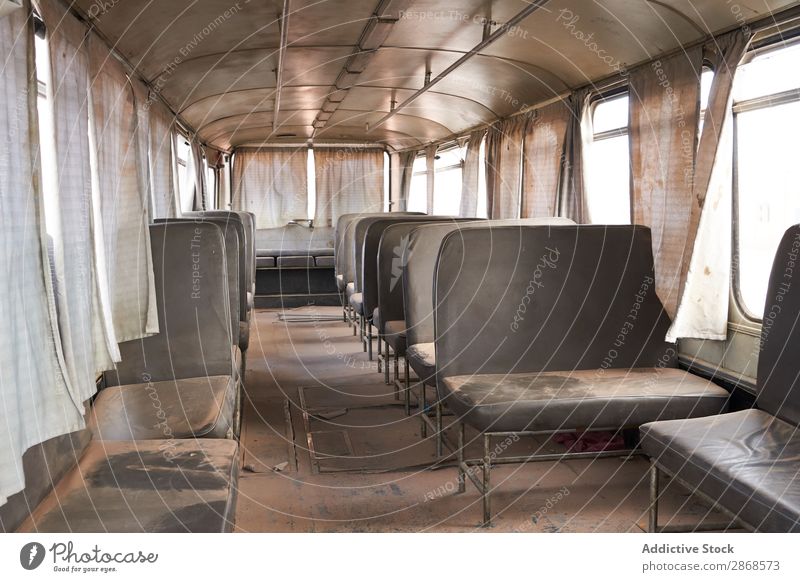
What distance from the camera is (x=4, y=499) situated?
2.11 meters

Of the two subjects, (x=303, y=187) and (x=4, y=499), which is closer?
(x=4, y=499)

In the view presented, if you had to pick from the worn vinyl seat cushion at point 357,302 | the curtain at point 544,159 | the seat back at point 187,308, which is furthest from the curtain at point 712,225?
the worn vinyl seat cushion at point 357,302

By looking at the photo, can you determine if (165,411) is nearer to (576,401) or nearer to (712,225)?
(576,401)

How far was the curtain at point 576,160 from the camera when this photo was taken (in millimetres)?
6023

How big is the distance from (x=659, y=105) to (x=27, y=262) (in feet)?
12.6

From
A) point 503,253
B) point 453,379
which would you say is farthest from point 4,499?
point 503,253

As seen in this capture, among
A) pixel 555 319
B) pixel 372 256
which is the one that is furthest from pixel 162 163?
pixel 555 319

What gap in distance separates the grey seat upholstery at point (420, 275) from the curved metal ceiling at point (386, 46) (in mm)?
1323

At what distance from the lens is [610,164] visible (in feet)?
19.2

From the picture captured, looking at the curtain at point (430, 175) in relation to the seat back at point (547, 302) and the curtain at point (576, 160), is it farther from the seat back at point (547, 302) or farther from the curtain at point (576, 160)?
the seat back at point (547, 302)

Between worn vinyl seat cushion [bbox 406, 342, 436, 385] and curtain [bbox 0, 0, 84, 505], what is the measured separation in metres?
2.25

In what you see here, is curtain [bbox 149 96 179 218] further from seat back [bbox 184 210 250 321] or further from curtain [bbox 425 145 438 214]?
curtain [bbox 425 145 438 214]

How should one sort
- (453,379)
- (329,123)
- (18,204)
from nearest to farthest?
(18,204) < (453,379) < (329,123)
